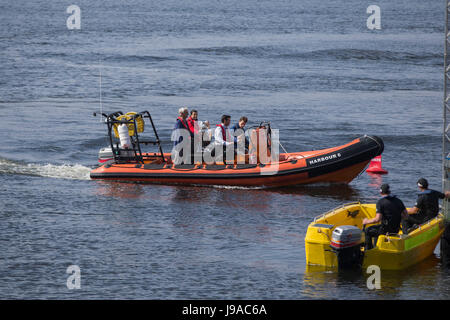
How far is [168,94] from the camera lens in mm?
31188

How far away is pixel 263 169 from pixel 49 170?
5802 millimetres

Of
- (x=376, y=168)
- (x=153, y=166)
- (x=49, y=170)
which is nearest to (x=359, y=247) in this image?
(x=153, y=166)

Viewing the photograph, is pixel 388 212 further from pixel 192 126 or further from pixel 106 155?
pixel 106 155

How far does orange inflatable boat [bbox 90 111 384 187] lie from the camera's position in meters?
16.7

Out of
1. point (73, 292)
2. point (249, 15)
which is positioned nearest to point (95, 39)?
point (249, 15)

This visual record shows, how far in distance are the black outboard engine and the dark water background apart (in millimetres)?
273

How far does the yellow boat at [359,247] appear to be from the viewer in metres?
11.1

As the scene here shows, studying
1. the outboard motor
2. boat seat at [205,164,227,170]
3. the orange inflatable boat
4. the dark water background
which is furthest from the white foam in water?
boat seat at [205,164,227,170]

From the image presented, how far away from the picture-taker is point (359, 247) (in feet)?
36.9

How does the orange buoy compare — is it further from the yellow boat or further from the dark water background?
the yellow boat

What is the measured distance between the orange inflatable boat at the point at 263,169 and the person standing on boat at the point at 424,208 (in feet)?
14.9

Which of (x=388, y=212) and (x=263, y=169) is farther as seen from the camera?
(x=263, y=169)

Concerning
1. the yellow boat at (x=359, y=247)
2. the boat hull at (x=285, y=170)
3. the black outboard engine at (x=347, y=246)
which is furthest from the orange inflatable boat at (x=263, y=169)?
the black outboard engine at (x=347, y=246)
